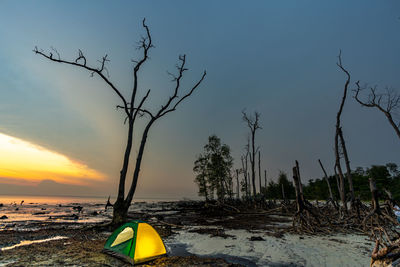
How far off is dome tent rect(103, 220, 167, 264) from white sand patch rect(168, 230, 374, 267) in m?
1.77

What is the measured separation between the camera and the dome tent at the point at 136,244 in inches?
234

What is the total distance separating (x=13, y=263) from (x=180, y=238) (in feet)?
20.4

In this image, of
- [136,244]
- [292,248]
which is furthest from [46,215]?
[292,248]

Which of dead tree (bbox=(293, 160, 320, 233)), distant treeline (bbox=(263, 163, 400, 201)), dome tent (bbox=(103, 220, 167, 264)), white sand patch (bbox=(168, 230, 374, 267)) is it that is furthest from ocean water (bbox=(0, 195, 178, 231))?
distant treeline (bbox=(263, 163, 400, 201))

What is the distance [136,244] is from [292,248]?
601cm

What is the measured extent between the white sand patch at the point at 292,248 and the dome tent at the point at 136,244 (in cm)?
177

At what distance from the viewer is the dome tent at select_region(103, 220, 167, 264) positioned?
5941 mm

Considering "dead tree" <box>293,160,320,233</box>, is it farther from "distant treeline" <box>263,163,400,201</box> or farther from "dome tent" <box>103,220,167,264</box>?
"distant treeline" <box>263,163,400,201</box>

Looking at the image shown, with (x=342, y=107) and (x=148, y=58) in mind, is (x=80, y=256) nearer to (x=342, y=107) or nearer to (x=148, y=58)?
(x=148, y=58)

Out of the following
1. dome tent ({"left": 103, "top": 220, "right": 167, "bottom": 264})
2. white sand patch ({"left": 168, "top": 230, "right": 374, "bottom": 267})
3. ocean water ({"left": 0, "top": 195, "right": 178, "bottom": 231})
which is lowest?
ocean water ({"left": 0, "top": 195, "right": 178, "bottom": 231})

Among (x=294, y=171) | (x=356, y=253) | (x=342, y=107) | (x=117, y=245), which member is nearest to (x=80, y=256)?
(x=117, y=245)

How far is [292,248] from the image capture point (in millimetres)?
7637

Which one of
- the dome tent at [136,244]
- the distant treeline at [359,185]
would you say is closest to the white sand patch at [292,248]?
the dome tent at [136,244]

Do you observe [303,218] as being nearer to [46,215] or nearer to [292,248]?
[292,248]
